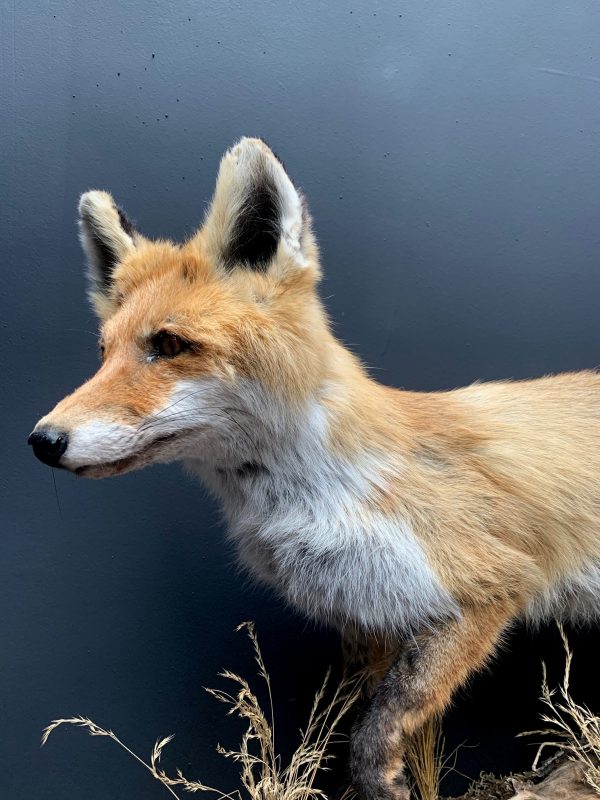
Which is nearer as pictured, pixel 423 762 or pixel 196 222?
pixel 423 762

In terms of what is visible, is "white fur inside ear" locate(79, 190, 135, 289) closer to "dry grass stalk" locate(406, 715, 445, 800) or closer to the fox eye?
the fox eye

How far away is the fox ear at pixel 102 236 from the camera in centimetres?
151

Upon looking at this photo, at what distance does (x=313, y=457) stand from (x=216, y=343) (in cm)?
32

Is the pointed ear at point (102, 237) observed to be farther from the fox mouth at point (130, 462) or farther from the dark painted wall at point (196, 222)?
the fox mouth at point (130, 462)

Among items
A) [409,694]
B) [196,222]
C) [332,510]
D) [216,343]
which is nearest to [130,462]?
[216,343]

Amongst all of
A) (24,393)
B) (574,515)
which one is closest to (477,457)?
(574,515)

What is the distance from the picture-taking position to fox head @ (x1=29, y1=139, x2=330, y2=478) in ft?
3.97

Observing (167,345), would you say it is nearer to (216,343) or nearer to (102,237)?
(216,343)

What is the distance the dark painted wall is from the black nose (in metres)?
0.72

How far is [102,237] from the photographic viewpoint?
5.06 feet

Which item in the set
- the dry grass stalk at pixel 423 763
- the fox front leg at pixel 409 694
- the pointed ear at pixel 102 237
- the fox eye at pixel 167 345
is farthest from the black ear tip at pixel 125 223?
the dry grass stalk at pixel 423 763

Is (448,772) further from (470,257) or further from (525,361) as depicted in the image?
(470,257)

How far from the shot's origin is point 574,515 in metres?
1.54

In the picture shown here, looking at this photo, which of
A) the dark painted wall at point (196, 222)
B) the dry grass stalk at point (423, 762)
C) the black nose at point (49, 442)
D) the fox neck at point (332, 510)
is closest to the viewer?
the black nose at point (49, 442)
